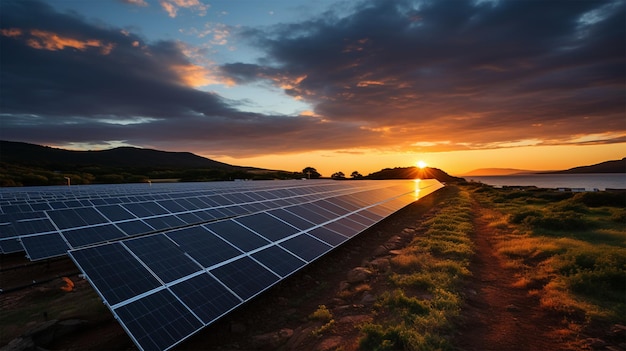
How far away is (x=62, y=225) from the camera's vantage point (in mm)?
15016

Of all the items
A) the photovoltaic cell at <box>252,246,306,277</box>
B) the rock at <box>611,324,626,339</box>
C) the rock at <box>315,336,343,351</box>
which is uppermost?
the photovoltaic cell at <box>252,246,306,277</box>

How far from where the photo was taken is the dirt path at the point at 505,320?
7.98 m

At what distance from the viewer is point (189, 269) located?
8.91m

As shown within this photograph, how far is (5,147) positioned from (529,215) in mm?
239453

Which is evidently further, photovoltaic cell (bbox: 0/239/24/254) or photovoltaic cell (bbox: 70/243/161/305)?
photovoltaic cell (bbox: 0/239/24/254)

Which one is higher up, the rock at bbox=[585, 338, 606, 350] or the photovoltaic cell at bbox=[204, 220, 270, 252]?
the photovoltaic cell at bbox=[204, 220, 270, 252]

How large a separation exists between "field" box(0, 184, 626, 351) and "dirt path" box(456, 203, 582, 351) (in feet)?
0.11

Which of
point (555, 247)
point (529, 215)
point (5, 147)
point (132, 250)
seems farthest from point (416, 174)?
point (5, 147)

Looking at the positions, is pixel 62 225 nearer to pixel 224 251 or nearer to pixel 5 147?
pixel 224 251

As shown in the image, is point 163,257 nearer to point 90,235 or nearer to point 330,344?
point 330,344

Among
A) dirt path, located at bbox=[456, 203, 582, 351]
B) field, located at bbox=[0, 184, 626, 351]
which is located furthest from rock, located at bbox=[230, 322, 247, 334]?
dirt path, located at bbox=[456, 203, 582, 351]

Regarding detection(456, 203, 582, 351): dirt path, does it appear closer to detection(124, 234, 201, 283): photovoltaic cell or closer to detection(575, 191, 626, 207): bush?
detection(124, 234, 201, 283): photovoltaic cell

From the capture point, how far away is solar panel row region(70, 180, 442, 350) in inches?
265

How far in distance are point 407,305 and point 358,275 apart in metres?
3.54
